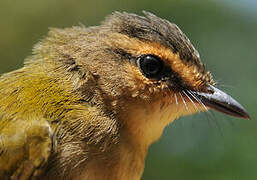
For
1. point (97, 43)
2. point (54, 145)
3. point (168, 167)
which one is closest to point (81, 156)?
point (54, 145)

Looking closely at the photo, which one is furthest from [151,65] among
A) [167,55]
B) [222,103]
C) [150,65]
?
[222,103]

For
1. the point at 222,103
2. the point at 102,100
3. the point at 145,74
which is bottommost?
the point at 222,103

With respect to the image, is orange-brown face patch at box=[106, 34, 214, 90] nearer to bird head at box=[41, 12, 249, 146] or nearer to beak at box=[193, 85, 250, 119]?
bird head at box=[41, 12, 249, 146]

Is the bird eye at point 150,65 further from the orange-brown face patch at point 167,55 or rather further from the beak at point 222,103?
the beak at point 222,103

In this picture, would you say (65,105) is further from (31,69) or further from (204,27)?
(204,27)

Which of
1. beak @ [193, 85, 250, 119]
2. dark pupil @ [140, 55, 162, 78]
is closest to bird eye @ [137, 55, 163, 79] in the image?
dark pupil @ [140, 55, 162, 78]

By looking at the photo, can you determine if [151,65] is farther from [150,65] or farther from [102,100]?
[102,100]
